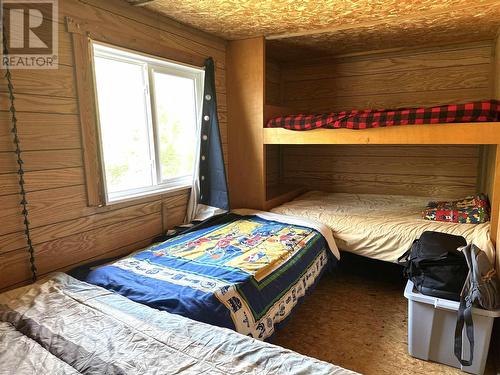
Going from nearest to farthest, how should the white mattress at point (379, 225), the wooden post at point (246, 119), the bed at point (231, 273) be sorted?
1. the bed at point (231, 273)
2. the white mattress at point (379, 225)
3. the wooden post at point (246, 119)

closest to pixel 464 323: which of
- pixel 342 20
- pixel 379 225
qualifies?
pixel 379 225

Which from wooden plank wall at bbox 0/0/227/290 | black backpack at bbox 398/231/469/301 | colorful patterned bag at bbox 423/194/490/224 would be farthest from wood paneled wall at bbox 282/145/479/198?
wooden plank wall at bbox 0/0/227/290

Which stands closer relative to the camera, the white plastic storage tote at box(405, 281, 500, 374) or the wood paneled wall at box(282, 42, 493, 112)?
the white plastic storage tote at box(405, 281, 500, 374)

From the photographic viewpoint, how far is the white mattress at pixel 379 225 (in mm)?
2256

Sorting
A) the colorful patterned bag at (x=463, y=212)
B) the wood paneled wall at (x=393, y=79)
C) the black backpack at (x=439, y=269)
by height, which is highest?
the wood paneled wall at (x=393, y=79)

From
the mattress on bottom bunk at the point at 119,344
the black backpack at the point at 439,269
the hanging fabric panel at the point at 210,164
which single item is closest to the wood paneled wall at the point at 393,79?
the hanging fabric panel at the point at 210,164

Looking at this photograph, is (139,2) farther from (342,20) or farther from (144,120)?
(342,20)

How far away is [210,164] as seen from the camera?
2.72 metres

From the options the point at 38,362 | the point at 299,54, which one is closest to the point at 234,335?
the point at 38,362

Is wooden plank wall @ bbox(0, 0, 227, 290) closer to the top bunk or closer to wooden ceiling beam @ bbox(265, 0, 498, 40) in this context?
wooden ceiling beam @ bbox(265, 0, 498, 40)

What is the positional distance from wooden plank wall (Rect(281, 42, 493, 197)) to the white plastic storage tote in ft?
5.96

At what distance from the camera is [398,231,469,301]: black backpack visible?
1.71 metres

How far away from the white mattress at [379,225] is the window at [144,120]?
1018 mm

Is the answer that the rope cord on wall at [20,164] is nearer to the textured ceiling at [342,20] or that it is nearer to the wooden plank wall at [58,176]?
the wooden plank wall at [58,176]
